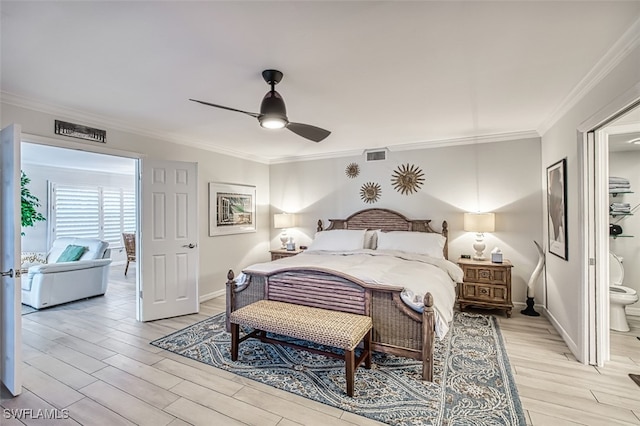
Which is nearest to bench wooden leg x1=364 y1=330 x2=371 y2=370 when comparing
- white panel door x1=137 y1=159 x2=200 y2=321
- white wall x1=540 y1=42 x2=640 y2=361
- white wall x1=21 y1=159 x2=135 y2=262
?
white wall x1=540 y1=42 x2=640 y2=361

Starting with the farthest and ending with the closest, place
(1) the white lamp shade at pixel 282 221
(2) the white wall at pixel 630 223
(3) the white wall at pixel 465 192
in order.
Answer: (1) the white lamp shade at pixel 282 221
(3) the white wall at pixel 465 192
(2) the white wall at pixel 630 223

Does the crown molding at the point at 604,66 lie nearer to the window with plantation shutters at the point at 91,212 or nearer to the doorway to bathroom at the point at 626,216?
the doorway to bathroom at the point at 626,216

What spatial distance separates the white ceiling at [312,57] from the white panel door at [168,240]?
74 centimetres

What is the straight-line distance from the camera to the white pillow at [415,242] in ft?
13.3

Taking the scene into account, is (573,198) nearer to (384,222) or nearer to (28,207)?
(384,222)

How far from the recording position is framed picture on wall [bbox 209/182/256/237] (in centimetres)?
482

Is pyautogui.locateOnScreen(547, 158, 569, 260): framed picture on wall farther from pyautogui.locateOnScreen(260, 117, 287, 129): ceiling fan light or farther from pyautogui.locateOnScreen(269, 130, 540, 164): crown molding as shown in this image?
pyautogui.locateOnScreen(260, 117, 287, 129): ceiling fan light

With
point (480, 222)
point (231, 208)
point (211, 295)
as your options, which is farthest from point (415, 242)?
point (211, 295)

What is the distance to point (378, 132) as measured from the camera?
4152 mm

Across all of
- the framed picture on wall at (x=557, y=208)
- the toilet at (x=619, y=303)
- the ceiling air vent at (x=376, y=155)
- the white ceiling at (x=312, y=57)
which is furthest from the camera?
the ceiling air vent at (x=376, y=155)

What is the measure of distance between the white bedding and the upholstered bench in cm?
41

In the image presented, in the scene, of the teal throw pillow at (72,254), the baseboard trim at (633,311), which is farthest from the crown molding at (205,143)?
the teal throw pillow at (72,254)

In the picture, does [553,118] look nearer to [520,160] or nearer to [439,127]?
[520,160]

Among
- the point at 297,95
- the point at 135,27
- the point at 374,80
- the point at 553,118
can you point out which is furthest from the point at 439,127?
the point at 135,27
